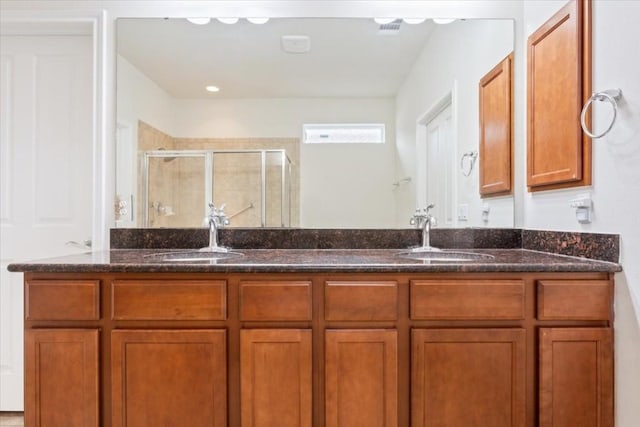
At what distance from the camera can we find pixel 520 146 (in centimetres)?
204

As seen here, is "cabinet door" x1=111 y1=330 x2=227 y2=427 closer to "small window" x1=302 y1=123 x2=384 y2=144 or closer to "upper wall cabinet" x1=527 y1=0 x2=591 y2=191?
"small window" x1=302 y1=123 x2=384 y2=144

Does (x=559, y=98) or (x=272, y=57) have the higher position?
(x=272, y=57)

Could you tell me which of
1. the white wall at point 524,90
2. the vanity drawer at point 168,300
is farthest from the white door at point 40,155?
the vanity drawer at point 168,300

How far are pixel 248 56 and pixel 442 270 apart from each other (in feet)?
4.90

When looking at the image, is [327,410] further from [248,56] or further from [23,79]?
[23,79]

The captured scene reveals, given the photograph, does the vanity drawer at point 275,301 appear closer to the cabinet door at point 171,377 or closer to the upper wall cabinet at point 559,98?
the cabinet door at point 171,377

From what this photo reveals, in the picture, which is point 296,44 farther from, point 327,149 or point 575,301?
point 575,301

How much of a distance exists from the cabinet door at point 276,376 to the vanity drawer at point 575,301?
2.86 ft

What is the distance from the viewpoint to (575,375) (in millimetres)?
1403

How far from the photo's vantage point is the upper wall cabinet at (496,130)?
204 centimetres

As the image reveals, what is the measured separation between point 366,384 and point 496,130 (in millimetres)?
1472

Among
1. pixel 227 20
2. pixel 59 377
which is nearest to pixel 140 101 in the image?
pixel 227 20

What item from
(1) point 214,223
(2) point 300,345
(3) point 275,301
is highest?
(1) point 214,223

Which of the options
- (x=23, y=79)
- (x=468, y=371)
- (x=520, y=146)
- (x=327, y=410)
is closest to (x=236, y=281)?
(x=327, y=410)
